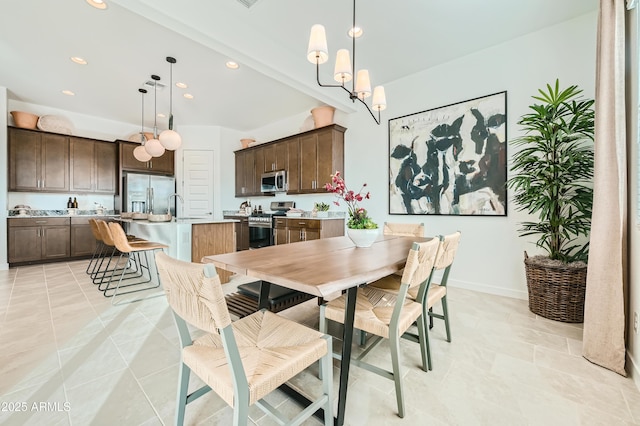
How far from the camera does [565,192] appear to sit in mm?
2588

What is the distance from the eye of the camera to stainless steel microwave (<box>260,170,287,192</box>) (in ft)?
16.9

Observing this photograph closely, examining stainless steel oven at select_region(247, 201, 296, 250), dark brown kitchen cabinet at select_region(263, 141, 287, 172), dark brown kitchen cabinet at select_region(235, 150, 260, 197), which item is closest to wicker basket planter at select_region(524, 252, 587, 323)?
stainless steel oven at select_region(247, 201, 296, 250)

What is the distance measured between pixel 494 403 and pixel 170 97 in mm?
5638

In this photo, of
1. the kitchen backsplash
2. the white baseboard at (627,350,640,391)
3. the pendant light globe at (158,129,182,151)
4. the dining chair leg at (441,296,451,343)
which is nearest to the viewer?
Answer: the white baseboard at (627,350,640,391)

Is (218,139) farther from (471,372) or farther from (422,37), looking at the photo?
(471,372)

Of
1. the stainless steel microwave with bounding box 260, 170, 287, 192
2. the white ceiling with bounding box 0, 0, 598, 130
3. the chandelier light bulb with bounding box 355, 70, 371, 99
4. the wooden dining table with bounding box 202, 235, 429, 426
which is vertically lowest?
the wooden dining table with bounding box 202, 235, 429, 426

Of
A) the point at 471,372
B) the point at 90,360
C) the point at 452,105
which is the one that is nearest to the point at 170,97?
the point at 90,360

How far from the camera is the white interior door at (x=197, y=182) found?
611cm

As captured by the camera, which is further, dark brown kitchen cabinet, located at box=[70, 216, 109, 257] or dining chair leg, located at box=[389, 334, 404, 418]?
dark brown kitchen cabinet, located at box=[70, 216, 109, 257]

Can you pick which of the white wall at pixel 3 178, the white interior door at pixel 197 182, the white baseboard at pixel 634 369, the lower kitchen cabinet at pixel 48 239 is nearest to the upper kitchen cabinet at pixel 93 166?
the lower kitchen cabinet at pixel 48 239

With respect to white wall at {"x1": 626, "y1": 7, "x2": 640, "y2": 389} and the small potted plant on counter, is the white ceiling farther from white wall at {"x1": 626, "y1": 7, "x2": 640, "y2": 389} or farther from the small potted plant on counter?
the small potted plant on counter

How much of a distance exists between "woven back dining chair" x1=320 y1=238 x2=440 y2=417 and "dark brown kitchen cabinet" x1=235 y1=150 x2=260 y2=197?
467 centimetres

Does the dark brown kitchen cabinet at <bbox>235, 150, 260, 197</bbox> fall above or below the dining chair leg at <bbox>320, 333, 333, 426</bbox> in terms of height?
above

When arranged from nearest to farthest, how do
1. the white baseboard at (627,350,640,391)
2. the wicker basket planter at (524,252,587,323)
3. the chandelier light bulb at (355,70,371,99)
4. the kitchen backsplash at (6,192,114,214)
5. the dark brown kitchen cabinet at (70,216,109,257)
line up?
the white baseboard at (627,350,640,391), the chandelier light bulb at (355,70,371,99), the wicker basket planter at (524,252,587,323), the kitchen backsplash at (6,192,114,214), the dark brown kitchen cabinet at (70,216,109,257)
